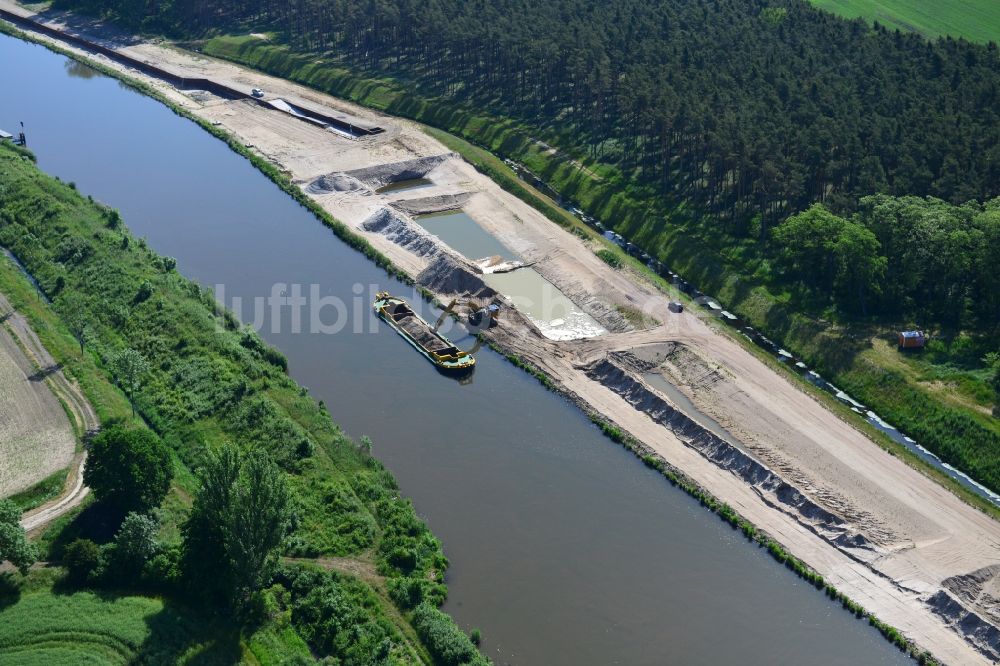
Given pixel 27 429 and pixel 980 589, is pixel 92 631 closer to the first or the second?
pixel 27 429

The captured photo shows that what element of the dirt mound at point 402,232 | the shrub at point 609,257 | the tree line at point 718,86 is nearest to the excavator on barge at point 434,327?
the dirt mound at point 402,232

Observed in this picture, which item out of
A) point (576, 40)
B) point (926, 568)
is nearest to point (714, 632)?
point (926, 568)

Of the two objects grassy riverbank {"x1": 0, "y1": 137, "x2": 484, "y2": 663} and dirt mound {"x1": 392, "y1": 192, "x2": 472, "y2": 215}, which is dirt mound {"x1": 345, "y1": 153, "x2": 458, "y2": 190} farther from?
grassy riverbank {"x1": 0, "y1": 137, "x2": 484, "y2": 663}

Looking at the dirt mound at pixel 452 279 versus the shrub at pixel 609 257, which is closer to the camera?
the dirt mound at pixel 452 279

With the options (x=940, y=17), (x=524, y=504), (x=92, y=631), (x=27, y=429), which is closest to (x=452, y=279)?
(x=524, y=504)

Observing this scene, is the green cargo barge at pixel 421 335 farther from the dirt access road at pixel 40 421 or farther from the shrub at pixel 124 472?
the shrub at pixel 124 472

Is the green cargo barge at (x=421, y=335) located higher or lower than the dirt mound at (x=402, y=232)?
lower

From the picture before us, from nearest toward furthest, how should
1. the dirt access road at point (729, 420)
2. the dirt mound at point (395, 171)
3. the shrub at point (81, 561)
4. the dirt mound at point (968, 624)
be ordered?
the shrub at point (81, 561), the dirt mound at point (968, 624), the dirt access road at point (729, 420), the dirt mound at point (395, 171)
